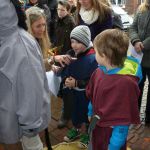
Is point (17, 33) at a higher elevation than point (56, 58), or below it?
higher

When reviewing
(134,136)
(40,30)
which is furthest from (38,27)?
(134,136)

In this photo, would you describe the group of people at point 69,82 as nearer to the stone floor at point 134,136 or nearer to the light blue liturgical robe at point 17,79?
the light blue liturgical robe at point 17,79

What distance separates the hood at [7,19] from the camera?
1767 millimetres

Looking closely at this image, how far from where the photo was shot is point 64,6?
13.2ft

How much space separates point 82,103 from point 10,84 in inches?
49.9

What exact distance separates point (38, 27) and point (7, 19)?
1192mm

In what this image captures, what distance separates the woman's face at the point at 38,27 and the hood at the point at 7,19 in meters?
1.09

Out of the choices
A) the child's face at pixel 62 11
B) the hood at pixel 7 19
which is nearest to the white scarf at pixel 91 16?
the child's face at pixel 62 11

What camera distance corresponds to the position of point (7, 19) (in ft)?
5.90

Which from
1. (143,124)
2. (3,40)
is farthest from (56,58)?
(143,124)

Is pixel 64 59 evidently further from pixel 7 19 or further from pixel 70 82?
pixel 7 19

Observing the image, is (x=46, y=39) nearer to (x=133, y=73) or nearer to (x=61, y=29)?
(x=61, y=29)

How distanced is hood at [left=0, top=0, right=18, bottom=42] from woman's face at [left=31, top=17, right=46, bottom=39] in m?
1.09

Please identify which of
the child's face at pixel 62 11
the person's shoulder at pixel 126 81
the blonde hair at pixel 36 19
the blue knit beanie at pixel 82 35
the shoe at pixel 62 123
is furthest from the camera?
the child's face at pixel 62 11
